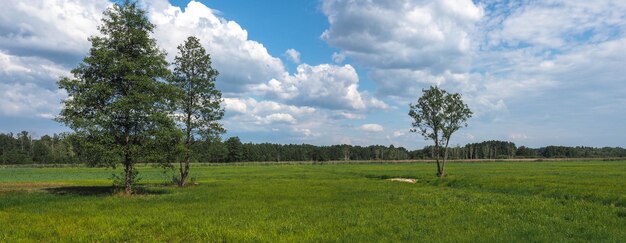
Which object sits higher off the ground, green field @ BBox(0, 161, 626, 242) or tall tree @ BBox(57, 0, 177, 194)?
tall tree @ BBox(57, 0, 177, 194)

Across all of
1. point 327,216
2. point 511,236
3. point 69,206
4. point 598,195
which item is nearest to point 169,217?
point 327,216

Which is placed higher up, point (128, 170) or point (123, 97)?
point (123, 97)

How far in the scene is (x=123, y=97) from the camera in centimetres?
3447

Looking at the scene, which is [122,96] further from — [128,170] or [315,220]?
[315,220]

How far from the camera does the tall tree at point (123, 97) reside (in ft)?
111

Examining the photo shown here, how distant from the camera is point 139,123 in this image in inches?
1411

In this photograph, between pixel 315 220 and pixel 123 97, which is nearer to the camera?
pixel 315 220

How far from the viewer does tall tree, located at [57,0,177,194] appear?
33.8 meters

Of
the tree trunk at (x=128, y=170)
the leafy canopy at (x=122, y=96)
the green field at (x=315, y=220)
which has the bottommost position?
the green field at (x=315, y=220)

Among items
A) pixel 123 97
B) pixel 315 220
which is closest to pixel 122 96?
pixel 123 97

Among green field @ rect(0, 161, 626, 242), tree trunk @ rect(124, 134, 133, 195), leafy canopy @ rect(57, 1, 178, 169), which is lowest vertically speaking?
green field @ rect(0, 161, 626, 242)

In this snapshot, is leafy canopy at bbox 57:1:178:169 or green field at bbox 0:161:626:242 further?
leafy canopy at bbox 57:1:178:169

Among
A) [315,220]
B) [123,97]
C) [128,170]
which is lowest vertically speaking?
[315,220]

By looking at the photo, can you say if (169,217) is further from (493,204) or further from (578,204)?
(578,204)
